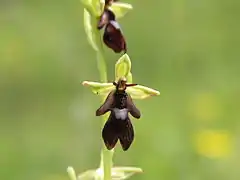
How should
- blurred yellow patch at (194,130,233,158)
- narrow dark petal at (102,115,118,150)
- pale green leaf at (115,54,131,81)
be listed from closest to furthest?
narrow dark petal at (102,115,118,150), pale green leaf at (115,54,131,81), blurred yellow patch at (194,130,233,158)

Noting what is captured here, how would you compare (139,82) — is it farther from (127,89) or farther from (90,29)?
(127,89)

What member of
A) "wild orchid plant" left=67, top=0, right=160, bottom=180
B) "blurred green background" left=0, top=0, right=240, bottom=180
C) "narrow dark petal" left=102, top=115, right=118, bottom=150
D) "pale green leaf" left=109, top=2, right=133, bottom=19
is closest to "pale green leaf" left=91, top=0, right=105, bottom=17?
"wild orchid plant" left=67, top=0, right=160, bottom=180

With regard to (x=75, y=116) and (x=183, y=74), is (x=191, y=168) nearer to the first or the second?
(x=75, y=116)

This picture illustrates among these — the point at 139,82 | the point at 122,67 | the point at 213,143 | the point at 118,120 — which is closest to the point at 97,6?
the point at 122,67

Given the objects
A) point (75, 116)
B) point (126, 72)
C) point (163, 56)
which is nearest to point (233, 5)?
point (163, 56)

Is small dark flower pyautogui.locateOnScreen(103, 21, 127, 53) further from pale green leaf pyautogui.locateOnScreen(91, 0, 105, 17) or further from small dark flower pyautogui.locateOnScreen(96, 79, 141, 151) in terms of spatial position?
small dark flower pyautogui.locateOnScreen(96, 79, 141, 151)

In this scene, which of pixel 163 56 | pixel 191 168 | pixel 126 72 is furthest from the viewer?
pixel 163 56

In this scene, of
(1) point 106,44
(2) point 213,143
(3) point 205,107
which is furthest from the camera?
(3) point 205,107
